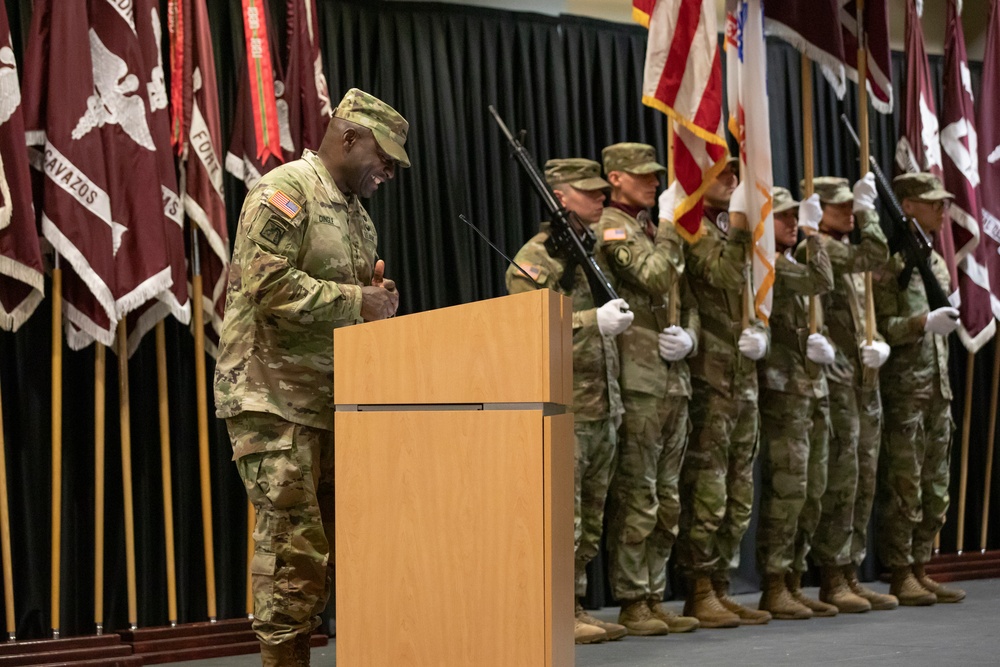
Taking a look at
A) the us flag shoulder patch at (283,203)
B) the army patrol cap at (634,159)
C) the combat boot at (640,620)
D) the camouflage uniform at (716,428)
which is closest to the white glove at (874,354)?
the camouflage uniform at (716,428)

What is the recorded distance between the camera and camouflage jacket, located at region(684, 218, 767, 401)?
17.0ft

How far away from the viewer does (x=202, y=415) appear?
4.72 m

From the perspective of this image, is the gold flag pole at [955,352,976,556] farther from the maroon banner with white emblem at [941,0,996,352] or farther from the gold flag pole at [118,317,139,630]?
the gold flag pole at [118,317,139,630]

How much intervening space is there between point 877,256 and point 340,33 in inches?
100

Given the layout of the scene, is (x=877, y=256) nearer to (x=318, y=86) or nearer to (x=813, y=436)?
(x=813, y=436)

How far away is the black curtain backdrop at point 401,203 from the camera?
4.65 metres

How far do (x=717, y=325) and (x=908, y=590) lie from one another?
163 cm

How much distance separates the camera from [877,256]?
5.58 meters

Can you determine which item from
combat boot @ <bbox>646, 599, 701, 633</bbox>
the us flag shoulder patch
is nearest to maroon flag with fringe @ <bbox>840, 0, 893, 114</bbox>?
combat boot @ <bbox>646, 599, 701, 633</bbox>

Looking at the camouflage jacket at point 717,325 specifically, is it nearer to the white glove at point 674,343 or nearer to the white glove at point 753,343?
the white glove at point 753,343

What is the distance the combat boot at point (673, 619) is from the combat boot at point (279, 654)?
2097 mm

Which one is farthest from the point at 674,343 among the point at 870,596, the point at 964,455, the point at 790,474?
Result: the point at 964,455

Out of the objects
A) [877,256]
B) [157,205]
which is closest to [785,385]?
[877,256]

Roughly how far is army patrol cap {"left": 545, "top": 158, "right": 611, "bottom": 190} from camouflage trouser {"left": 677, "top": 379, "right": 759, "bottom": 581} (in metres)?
0.98
